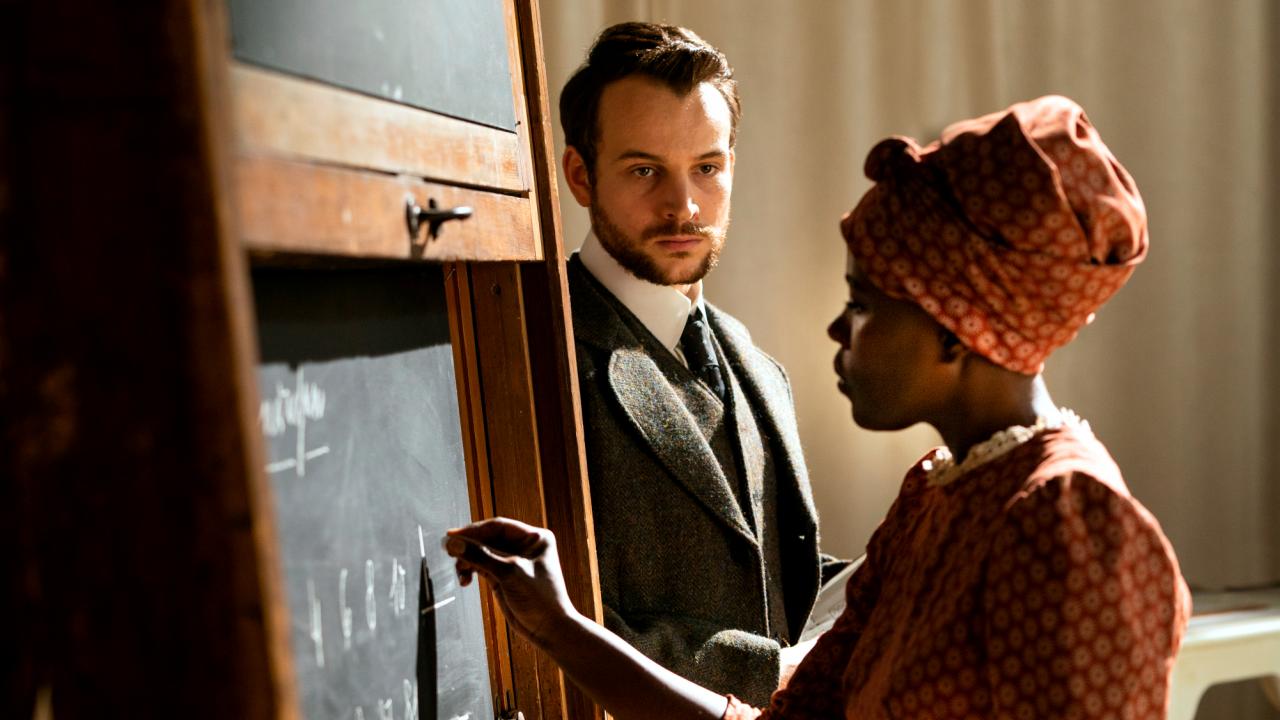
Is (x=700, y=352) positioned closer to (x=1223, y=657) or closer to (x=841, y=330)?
(x=841, y=330)

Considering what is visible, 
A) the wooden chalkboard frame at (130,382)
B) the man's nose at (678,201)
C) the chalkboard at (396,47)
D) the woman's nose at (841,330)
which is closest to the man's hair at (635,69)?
the man's nose at (678,201)

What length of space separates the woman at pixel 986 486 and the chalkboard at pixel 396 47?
37 cm

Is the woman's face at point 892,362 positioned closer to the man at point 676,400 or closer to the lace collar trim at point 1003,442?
the lace collar trim at point 1003,442

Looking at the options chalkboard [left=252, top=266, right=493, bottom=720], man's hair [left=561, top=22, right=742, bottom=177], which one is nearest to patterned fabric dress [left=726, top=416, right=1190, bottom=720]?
chalkboard [left=252, top=266, right=493, bottom=720]

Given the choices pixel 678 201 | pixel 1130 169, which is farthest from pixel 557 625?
pixel 1130 169

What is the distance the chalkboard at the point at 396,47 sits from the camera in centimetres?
77

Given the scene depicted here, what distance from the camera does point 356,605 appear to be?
3.01ft

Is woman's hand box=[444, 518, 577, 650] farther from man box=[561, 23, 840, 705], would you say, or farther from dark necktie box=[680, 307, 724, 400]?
dark necktie box=[680, 307, 724, 400]

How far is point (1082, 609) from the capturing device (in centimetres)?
89

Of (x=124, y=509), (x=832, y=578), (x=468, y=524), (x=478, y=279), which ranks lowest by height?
(x=832, y=578)

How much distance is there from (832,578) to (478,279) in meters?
0.82

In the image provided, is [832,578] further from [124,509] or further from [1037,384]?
[124,509]

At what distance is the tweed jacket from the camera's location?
1.46m

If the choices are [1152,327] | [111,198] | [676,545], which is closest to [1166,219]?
[1152,327]
